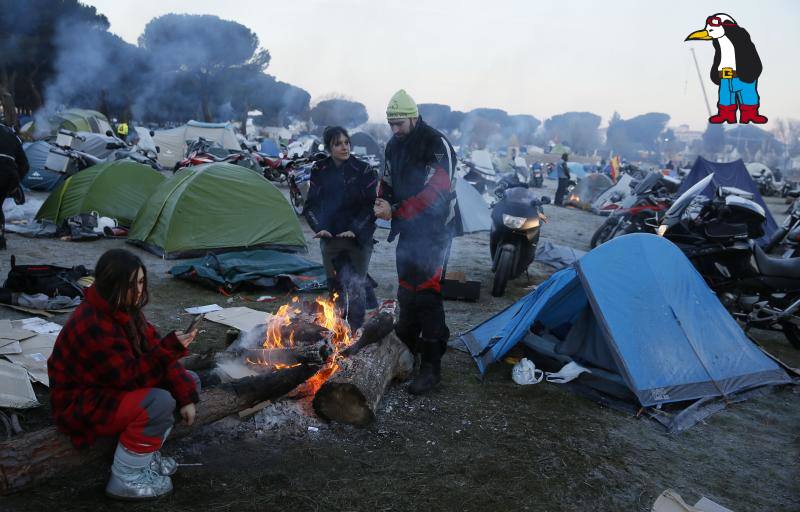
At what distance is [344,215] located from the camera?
197 inches

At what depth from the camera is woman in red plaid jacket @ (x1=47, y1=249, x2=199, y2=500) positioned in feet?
8.37

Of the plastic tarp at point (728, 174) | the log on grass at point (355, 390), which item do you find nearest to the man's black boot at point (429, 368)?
the log on grass at point (355, 390)

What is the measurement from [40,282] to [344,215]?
3.25 metres

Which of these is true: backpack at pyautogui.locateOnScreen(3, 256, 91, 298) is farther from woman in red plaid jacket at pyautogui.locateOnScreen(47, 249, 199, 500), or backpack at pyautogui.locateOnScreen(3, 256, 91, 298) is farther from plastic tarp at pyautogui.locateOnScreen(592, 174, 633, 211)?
plastic tarp at pyautogui.locateOnScreen(592, 174, 633, 211)

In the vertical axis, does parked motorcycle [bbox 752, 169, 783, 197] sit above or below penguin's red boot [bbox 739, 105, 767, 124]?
below

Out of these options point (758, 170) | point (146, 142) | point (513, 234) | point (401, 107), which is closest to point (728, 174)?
point (513, 234)

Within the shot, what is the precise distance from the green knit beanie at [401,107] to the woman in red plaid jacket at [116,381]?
7.37ft

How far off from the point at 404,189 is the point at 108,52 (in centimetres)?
3058

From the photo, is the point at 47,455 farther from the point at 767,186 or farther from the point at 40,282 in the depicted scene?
the point at 767,186

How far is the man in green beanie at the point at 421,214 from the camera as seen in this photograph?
13.8 ft

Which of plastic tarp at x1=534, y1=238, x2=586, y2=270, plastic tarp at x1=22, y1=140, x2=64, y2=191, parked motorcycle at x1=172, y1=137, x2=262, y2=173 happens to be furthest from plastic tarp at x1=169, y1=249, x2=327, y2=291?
plastic tarp at x1=22, y1=140, x2=64, y2=191

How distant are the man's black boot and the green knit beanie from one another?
1751 mm

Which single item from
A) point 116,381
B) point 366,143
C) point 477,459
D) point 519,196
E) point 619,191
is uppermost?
point 366,143

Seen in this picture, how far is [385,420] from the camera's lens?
3.77 m
